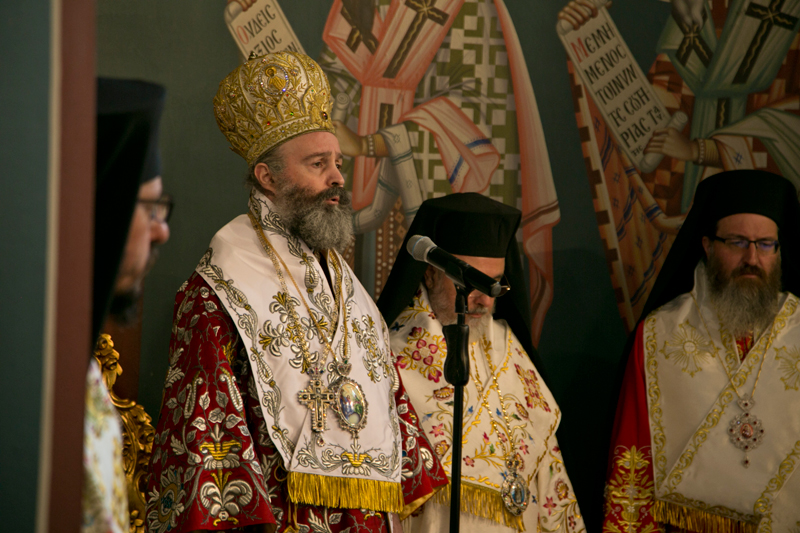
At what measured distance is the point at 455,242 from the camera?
12.0ft

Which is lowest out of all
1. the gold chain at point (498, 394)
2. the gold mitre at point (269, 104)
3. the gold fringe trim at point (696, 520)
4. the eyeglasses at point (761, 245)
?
the gold fringe trim at point (696, 520)

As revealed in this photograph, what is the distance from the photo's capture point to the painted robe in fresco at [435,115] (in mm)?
4410

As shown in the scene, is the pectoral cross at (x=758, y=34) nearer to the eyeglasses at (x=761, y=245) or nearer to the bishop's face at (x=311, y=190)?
the eyeglasses at (x=761, y=245)

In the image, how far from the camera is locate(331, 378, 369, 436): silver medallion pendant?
9.08ft

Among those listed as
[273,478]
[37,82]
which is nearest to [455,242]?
[273,478]

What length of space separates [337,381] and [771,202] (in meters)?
2.52

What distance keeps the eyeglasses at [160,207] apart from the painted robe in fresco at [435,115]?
3129 millimetres

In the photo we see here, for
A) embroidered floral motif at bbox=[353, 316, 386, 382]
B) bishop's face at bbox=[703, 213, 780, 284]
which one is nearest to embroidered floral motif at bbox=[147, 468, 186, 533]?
embroidered floral motif at bbox=[353, 316, 386, 382]

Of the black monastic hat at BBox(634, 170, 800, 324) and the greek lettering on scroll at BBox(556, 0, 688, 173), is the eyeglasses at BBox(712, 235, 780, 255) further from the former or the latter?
the greek lettering on scroll at BBox(556, 0, 688, 173)

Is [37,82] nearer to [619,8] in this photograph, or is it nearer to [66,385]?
[66,385]

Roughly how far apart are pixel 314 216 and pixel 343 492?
0.99 meters

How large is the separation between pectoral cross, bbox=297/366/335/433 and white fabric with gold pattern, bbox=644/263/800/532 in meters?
1.88

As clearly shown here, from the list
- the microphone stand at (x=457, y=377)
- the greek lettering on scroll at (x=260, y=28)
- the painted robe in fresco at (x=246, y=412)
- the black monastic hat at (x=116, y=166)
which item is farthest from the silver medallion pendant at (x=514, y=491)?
the black monastic hat at (x=116, y=166)

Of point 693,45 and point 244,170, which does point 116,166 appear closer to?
point 244,170
